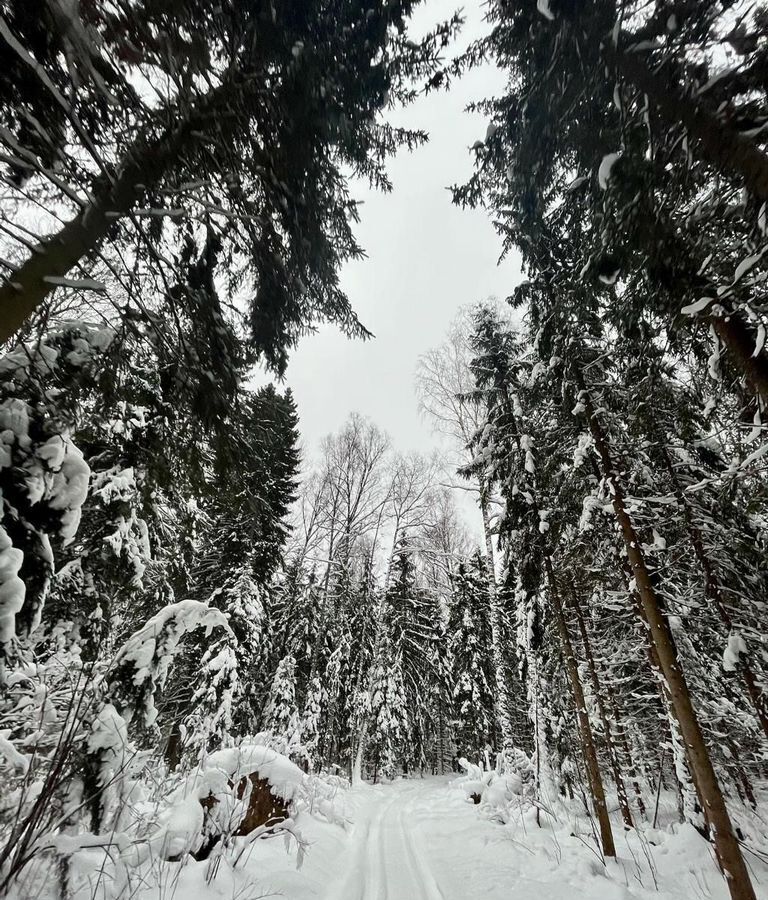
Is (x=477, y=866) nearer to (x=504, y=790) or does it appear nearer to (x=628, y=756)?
(x=504, y=790)

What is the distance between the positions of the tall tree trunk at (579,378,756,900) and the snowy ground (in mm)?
1257

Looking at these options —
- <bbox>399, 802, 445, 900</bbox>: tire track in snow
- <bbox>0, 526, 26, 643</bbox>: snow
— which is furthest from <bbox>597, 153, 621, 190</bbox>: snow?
<bbox>399, 802, 445, 900</bbox>: tire track in snow

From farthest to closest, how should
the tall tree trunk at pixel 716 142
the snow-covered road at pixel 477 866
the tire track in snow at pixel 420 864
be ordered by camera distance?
the tire track in snow at pixel 420 864 → the snow-covered road at pixel 477 866 → the tall tree trunk at pixel 716 142

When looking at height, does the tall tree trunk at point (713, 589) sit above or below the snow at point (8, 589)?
above

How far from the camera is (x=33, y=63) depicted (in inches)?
80.1

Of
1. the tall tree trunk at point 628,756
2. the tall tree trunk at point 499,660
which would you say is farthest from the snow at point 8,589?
the tall tree trunk at point 628,756

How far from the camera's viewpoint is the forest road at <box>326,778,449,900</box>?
16.1ft

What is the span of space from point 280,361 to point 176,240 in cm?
193

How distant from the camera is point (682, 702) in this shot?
5.66 meters

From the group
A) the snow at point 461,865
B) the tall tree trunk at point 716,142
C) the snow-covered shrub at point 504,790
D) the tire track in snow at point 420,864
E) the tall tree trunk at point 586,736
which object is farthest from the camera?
the snow-covered shrub at point 504,790

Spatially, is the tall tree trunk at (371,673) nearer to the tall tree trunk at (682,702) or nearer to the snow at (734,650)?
the tall tree trunk at (682,702)

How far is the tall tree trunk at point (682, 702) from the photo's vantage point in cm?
498

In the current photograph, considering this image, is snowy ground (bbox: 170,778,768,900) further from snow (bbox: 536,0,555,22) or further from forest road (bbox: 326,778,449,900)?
snow (bbox: 536,0,555,22)

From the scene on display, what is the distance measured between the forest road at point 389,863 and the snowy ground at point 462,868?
18mm
